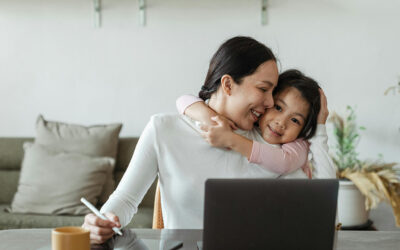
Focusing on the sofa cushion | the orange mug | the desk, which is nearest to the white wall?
the sofa cushion

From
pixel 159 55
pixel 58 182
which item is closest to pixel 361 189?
pixel 159 55

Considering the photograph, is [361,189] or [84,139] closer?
[361,189]

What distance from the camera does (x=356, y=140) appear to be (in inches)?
117

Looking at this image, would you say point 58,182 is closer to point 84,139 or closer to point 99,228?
point 84,139

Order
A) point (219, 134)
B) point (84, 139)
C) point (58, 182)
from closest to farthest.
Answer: point (219, 134), point (58, 182), point (84, 139)

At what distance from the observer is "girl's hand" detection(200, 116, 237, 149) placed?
1350 millimetres

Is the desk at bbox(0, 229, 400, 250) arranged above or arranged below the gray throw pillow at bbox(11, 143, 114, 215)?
above

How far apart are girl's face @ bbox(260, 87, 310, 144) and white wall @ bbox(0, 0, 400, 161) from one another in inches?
63.0

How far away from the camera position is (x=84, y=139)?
2734mm

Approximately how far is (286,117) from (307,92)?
103 mm

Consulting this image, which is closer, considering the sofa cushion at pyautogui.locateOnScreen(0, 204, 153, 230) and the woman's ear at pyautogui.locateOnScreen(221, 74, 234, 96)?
the woman's ear at pyautogui.locateOnScreen(221, 74, 234, 96)

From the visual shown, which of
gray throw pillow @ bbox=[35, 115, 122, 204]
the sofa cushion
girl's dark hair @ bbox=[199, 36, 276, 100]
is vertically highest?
girl's dark hair @ bbox=[199, 36, 276, 100]

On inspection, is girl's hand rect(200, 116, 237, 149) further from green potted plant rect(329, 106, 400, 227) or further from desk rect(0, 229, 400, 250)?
green potted plant rect(329, 106, 400, 227)

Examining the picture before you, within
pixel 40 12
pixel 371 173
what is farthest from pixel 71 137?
pixel 371 173
